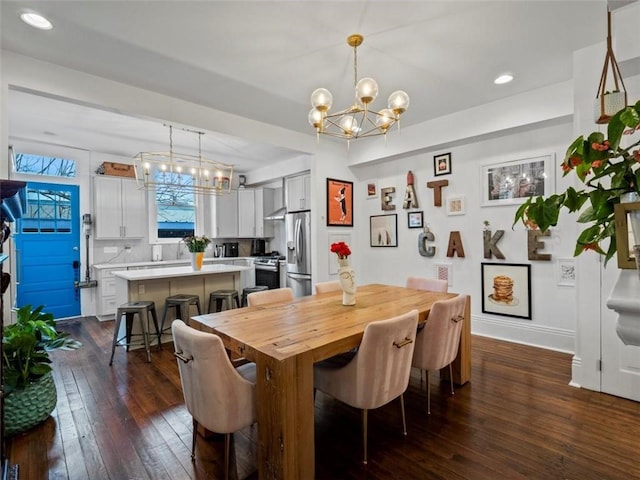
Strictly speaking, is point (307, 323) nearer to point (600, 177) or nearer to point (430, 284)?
point (600, 177)

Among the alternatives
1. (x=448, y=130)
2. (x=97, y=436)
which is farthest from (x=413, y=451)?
(x=448, y=130)

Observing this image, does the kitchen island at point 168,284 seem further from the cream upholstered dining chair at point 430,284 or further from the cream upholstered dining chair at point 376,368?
the cream upholstered dining chair at point 376,368

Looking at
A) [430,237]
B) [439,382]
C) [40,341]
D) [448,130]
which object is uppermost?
[448,130]

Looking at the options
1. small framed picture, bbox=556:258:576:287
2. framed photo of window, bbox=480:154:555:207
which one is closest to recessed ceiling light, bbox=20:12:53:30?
framed photo of window, bbox=480:154:555:207

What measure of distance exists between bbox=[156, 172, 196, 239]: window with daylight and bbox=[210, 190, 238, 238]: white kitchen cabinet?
1.31ft

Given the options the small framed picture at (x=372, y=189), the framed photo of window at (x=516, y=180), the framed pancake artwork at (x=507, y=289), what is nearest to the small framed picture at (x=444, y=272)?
the framed pancake artwork at (x=507, y=289)

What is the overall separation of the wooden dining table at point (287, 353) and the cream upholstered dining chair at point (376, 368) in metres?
0.12

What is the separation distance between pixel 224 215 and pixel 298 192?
6.23 feet

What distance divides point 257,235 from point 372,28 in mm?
5038

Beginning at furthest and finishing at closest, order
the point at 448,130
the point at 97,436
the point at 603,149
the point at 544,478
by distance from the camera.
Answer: the point at 448,130
the point at 97,436
the point at 544,478
the point at 603,149

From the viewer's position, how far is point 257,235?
270 inches

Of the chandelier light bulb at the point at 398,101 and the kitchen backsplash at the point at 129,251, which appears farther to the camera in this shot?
the kitchen backsplash at the point at 129,251

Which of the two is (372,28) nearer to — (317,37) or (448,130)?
(317,37)

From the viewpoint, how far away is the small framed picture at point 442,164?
4.34 metres
